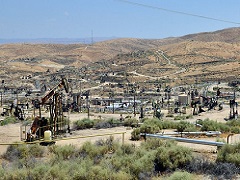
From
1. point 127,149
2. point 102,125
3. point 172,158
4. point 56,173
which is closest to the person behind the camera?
point 56,173

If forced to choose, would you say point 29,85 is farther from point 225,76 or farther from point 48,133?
point 48,133

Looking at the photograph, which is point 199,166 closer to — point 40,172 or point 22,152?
point 40,172

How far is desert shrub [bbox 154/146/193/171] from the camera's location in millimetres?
13984

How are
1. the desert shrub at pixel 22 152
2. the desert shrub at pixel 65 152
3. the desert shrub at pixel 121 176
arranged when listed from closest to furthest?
the desert shrub at pixel 121 176, the desert shrub at pixel 65 152, the desert shrub at pixel 22 152

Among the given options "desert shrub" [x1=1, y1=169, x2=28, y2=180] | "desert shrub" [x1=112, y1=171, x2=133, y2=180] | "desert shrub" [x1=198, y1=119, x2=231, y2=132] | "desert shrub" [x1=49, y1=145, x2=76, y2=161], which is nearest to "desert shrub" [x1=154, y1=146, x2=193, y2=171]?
"desert shrub" [x1=112, y1=171, x2=133, y2=180]

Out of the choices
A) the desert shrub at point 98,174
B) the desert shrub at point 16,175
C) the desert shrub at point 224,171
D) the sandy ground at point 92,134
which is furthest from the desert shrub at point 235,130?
the desert shrub at point 16,175

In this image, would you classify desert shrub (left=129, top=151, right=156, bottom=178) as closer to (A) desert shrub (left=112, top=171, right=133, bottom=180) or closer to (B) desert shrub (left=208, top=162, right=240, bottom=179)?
(A) desert shrub (left=112, top=171, right=133, bottom=180)

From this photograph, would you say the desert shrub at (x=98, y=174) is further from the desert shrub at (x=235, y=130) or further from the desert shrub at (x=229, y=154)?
the desert shrub at (x=235, y=130)

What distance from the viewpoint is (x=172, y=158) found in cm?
1417

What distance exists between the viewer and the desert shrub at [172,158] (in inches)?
551

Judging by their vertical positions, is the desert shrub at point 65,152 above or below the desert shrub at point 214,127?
below

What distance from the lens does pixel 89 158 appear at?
15555mm

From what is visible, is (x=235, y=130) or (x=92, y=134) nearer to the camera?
(x=235, y=130)

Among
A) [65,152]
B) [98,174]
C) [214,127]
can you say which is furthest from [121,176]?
[214,127]
